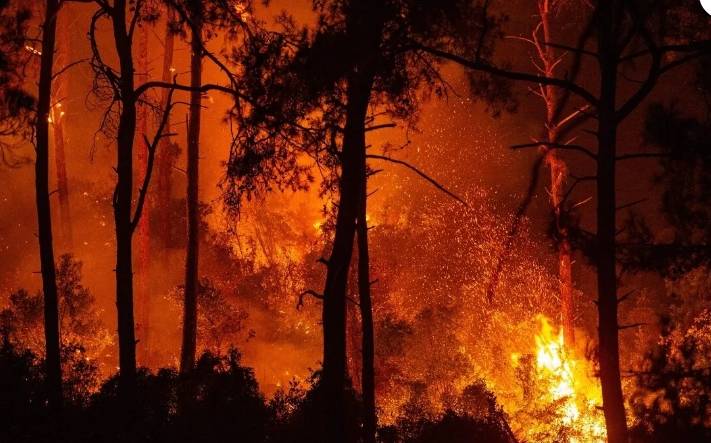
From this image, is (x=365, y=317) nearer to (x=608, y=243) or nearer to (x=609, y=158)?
(x=608, y=243)

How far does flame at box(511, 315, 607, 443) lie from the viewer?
1463 cm

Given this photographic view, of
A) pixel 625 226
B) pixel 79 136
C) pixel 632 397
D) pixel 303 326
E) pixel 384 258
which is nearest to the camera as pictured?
pixel 625 226

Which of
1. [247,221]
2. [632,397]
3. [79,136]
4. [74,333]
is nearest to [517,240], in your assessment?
[247,221]

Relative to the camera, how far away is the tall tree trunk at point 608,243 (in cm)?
769

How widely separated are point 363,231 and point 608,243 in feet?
16.3

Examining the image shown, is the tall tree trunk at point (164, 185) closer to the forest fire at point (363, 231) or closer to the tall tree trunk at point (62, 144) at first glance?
the forest fire at point (363, 231)

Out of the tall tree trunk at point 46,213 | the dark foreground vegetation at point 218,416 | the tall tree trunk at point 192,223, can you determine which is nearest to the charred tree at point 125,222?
the dark foreground vegetation at point 218,416

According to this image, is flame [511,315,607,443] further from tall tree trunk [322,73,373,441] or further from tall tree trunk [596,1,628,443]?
tall tree trunk [322,73,373,441]

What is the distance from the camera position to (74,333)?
956 inches

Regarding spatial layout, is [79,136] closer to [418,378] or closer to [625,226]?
[418,378]

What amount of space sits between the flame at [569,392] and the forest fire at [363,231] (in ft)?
0.23

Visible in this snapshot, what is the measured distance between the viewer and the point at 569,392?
53.3ft

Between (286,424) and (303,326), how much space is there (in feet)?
77.1

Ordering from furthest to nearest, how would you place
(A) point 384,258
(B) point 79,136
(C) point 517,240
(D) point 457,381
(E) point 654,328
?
(B) point 79,136
(A) point 384,258
(C) point 517,240
(D) point 457,381
(E) point 654,328
